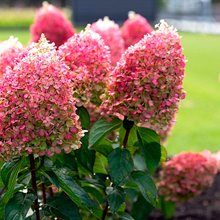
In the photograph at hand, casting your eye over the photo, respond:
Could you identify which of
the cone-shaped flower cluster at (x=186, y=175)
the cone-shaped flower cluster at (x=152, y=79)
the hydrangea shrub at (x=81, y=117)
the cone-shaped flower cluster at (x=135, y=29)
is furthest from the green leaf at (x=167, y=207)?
the cone-shaped flower cluster at (x=152, y=79)

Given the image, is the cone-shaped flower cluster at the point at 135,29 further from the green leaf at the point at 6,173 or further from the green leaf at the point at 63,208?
the green leaf at the point at 6,173

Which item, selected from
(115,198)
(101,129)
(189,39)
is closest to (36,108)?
(101,129)

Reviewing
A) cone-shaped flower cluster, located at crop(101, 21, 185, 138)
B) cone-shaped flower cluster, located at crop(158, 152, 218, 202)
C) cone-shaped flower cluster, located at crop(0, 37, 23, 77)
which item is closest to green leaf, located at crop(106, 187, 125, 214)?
cone-shaped flower cluster, located at crop(101, 21, 185, 138)

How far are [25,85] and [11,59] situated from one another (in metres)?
0.46

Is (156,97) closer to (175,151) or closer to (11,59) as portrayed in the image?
(11,59)

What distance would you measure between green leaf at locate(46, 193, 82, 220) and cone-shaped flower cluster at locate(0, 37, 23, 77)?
18.7 inches

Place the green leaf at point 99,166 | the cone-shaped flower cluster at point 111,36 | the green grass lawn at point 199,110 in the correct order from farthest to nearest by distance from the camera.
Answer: the green grass lawn at point 199,110 < the cone-shaped flower cluster at point 111,36 < the green leaf at point 99,166

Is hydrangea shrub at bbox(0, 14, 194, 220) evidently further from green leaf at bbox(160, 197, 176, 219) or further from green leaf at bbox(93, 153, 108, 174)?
green leaf at bbox(160, 197, 176, 219)

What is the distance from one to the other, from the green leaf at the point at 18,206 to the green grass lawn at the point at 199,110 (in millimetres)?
5103

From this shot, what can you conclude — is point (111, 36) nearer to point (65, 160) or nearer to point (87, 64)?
point (87, 64)

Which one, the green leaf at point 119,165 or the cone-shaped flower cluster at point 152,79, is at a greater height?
the cone-shaped flower cluster at point 152,79

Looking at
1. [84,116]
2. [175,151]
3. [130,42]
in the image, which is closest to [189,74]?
[175,151]

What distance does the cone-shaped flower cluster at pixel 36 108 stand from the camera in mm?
2113

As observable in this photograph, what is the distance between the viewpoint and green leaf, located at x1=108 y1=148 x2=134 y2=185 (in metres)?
2.37
